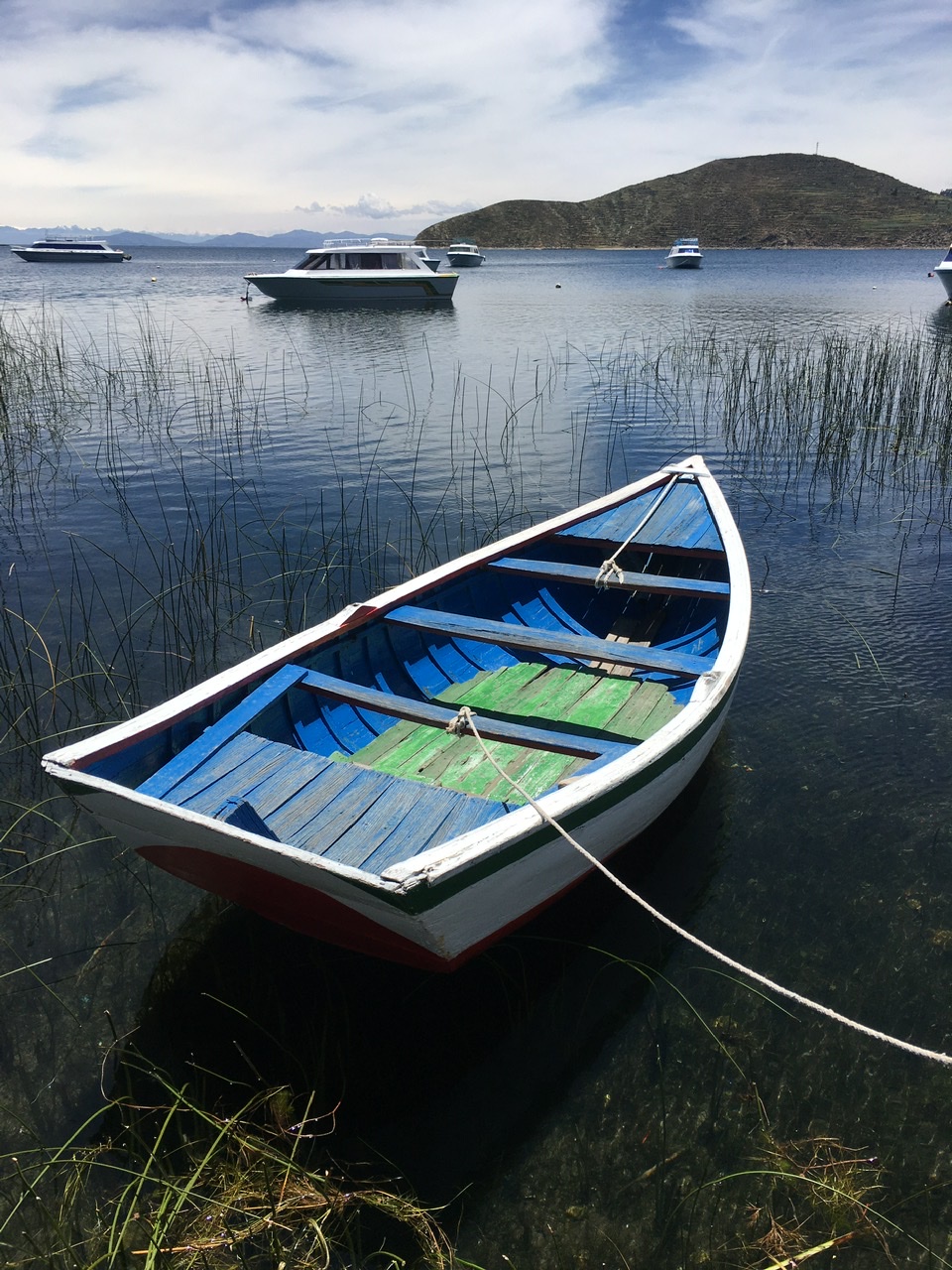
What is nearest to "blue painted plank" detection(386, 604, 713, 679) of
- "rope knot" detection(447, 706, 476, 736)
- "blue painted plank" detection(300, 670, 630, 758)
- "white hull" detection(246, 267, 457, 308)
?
"blue painted plank" detection(300, 670, 630, 758)

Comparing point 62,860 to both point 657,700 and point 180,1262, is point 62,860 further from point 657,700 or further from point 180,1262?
point 657,700

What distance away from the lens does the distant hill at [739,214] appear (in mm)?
102500

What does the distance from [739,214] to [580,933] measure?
402ft

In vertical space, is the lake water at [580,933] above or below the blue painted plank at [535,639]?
below

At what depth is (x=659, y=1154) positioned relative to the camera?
3.06 meters

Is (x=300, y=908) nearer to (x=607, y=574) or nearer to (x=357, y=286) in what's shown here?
(x=607, y=574)

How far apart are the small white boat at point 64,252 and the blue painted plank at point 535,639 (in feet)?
242

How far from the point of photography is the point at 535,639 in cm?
495

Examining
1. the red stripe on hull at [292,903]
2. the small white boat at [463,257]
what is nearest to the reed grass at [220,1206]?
the red stripe on hull at [292,903]

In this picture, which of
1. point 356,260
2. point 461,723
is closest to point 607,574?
point 461,723

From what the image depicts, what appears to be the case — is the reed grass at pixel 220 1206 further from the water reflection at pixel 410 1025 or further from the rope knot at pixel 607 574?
the rope knot at pixel 607 574

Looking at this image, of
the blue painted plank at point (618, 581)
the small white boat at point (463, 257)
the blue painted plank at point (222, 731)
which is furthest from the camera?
the small white boat at point (463, 257)

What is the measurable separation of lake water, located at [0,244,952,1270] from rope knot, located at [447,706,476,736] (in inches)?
39.6

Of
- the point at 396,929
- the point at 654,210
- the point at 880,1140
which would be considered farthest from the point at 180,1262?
the point at 654,210
